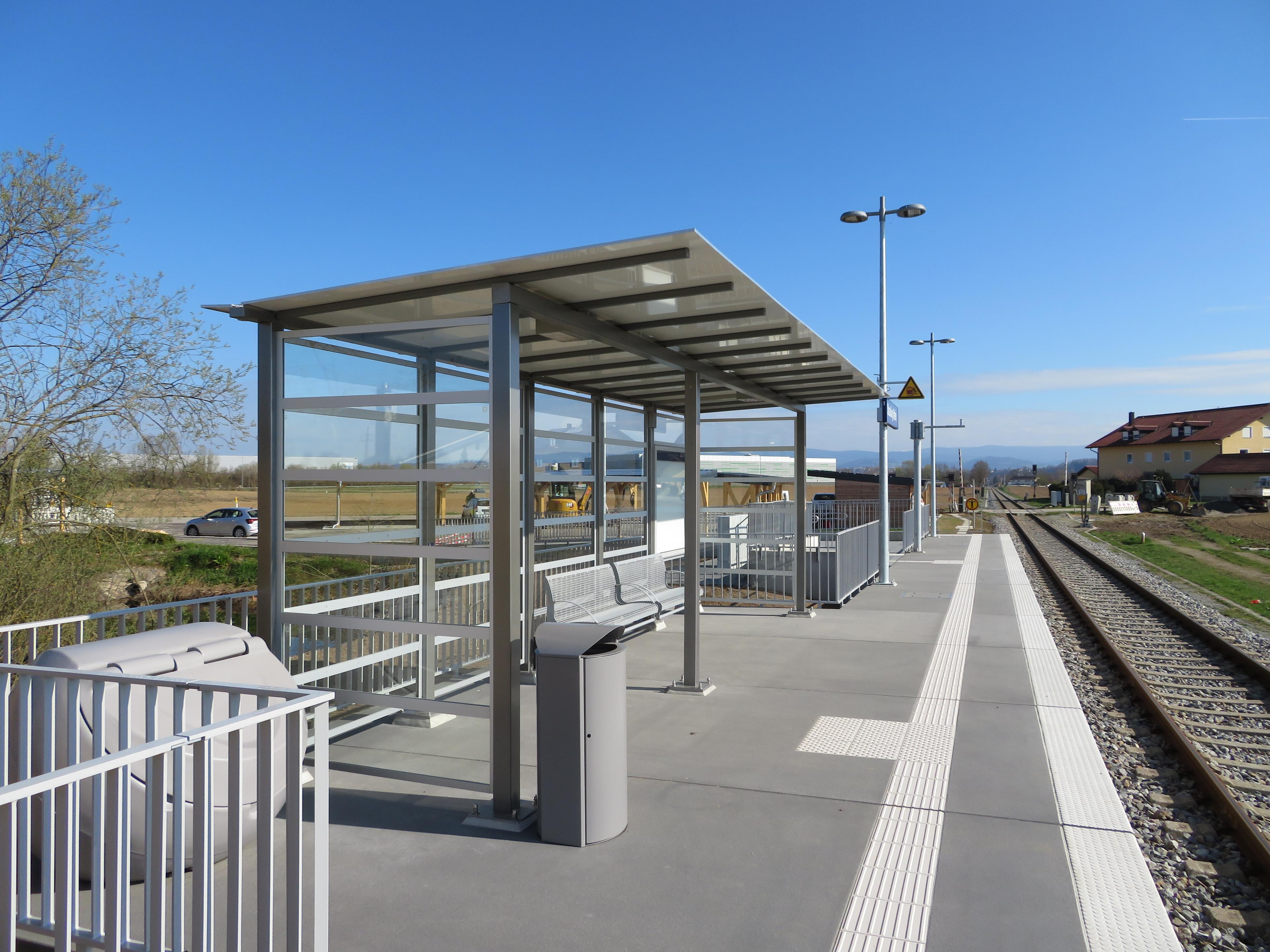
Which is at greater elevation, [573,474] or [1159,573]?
[573,474]

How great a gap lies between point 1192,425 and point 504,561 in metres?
88.0

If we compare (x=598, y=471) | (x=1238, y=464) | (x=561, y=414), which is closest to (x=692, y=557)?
(x=561, y=414)

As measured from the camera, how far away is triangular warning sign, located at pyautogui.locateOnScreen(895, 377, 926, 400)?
16.1 meters

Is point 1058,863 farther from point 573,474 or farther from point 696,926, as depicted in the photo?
point 573,474

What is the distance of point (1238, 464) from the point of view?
60406 millimetres

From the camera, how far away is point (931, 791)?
4945mm

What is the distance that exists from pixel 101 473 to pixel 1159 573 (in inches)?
791

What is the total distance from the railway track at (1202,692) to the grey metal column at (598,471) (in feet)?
18.6

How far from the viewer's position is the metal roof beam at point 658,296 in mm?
5262

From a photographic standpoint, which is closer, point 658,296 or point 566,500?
point 658,296

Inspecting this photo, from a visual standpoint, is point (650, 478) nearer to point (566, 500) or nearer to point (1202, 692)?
point (566, 500)

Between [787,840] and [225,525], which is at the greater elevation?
[225,525]

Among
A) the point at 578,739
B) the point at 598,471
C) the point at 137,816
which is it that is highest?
the point at 598,471

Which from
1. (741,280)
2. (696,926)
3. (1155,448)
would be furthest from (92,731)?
(1155,448)
